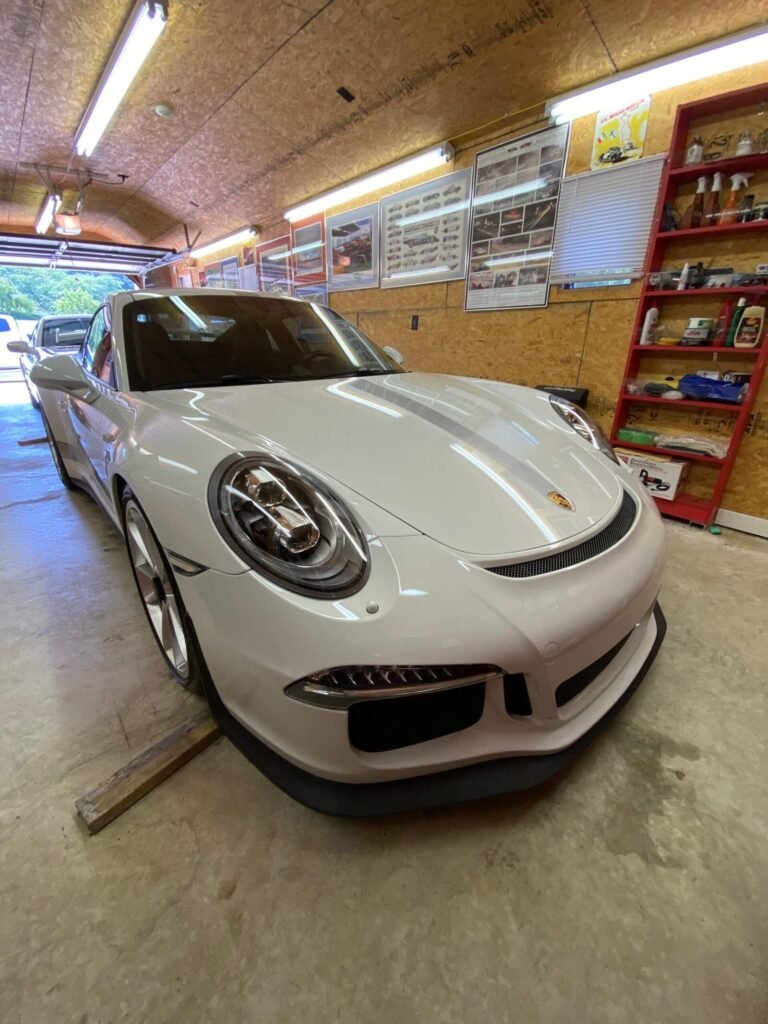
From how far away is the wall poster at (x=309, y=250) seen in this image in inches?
195

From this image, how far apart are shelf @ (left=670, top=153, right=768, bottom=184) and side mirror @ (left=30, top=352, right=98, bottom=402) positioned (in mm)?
3192

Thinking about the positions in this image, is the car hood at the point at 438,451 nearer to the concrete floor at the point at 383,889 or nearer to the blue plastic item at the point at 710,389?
the concrete floor at the point at 383,889

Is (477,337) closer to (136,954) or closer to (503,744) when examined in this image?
(503,744)

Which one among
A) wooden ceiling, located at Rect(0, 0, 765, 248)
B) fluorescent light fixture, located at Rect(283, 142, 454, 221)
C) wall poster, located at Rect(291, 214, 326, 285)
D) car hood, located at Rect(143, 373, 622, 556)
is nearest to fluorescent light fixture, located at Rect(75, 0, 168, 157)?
wooden ceiling, located at Rect(0, 0, 765, 248)

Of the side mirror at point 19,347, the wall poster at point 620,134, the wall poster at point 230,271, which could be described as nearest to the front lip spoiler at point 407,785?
the wall poster at point 620,134

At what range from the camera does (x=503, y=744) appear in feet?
2.75

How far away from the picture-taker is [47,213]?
6.63 m

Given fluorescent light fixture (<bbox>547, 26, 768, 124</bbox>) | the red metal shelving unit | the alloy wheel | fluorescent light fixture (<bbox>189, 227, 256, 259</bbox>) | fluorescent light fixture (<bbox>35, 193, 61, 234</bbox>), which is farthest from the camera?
fluorescent light fixture (<bbox>189, 227, 256, 259</bbox>)

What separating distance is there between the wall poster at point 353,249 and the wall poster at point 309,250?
15 cm

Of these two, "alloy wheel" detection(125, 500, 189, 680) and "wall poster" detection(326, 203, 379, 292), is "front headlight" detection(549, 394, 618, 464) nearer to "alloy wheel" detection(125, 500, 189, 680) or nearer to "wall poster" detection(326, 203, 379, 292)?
"alloy wheel" detection(125, 500, 189, 680)

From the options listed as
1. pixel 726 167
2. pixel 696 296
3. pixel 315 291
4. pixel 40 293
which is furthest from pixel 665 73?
pixel 40 293

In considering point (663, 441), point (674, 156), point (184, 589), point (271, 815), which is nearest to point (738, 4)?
point (674, 156)

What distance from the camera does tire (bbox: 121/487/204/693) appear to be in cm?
107

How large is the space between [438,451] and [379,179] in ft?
13.5
